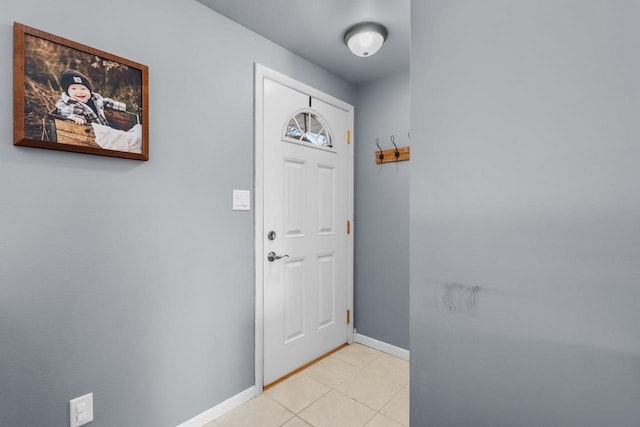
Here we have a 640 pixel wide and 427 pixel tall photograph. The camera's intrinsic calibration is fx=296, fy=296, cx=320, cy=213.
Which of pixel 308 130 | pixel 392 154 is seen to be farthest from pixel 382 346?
pixel 308 130

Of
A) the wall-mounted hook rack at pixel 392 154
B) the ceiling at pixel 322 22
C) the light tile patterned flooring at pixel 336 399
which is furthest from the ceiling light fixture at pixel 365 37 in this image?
the light tile patterned flooring at pixel 336 399

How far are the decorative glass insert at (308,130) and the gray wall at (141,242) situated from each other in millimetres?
383

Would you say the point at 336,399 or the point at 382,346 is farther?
the point at 382,346

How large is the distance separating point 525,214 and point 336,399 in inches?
72.0

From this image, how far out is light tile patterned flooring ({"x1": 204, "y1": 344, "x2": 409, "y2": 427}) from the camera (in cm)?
170

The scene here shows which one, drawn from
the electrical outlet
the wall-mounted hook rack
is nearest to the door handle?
the electrical outlet

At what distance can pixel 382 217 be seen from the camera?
8.34ft

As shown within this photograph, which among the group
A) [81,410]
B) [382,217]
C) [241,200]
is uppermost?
[241,200]

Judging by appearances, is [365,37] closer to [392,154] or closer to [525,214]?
[392,154]

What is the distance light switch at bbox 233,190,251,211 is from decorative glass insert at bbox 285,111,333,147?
56 cm

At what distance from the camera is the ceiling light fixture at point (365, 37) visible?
1.82 metres

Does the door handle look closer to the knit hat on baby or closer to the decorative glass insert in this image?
the decorative glass insert

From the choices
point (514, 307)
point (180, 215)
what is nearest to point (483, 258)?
point (514, 307)

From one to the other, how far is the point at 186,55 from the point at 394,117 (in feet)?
5.24
